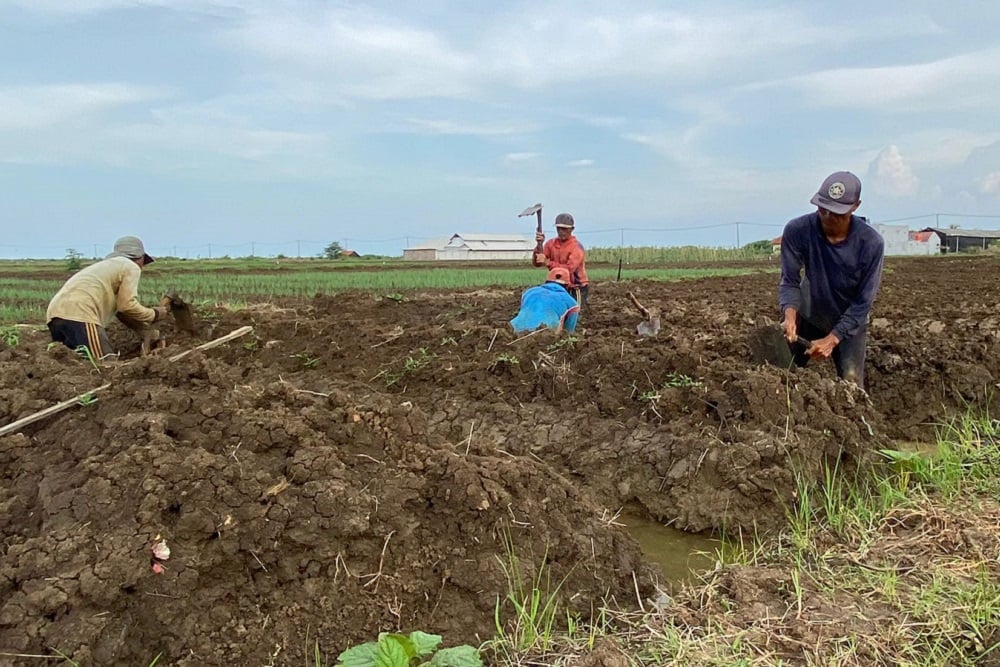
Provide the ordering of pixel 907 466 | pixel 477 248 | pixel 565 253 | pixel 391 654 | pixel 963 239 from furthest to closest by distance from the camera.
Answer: pixel 477 248, pixel 963 239, pixel 565 253, pixel 907 466, pixel 391 654

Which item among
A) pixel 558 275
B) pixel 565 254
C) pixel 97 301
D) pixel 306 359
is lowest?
pixel 306 359

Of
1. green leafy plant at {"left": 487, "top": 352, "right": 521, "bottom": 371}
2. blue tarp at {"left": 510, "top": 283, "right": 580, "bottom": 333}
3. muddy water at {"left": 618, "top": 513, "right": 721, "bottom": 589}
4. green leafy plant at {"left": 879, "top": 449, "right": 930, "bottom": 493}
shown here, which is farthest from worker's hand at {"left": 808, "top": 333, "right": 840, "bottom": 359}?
blue tarp at {"left": 510, "top": 283, "right": 580, "bottom": 333}

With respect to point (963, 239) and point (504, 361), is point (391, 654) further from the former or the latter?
point (963, 239)

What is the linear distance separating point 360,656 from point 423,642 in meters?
0.22

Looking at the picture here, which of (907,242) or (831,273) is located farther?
(907,242)

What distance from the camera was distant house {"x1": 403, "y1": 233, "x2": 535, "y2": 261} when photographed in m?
53.1

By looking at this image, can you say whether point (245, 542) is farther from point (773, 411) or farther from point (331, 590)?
point (773, 411)

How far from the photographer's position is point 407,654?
8.13 ft

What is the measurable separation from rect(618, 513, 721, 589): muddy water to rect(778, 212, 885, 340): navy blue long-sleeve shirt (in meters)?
1.76

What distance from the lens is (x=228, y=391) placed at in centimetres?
369

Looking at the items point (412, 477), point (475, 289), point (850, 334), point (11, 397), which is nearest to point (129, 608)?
point (412, 477)

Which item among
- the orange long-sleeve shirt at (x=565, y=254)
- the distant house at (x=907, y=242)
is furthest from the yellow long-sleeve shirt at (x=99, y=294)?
the distant house at (x=907, y=242)

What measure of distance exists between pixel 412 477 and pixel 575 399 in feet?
8.30

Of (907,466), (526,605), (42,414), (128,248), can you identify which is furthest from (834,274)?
(128,248)
